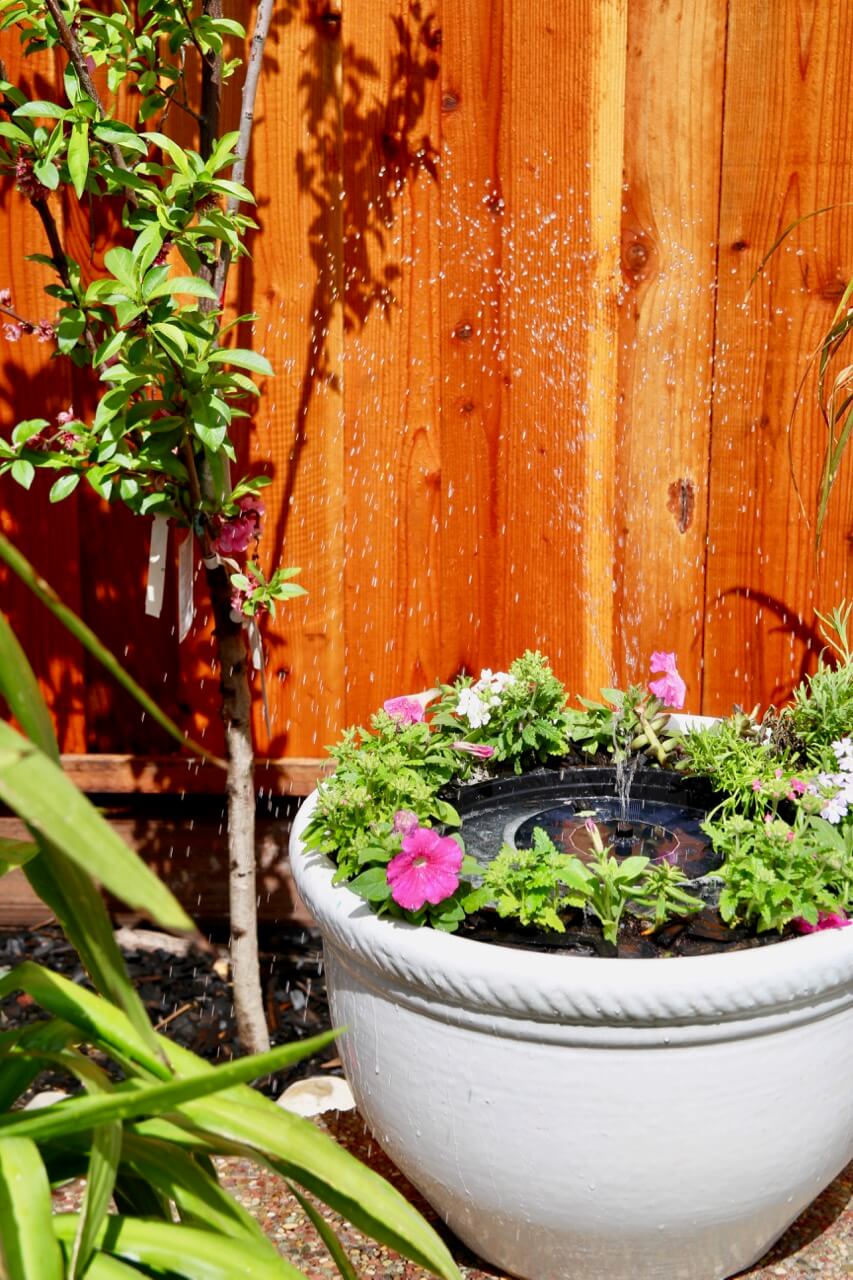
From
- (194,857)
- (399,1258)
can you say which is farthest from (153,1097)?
(194,857)

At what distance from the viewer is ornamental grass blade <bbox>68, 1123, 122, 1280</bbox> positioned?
0.91 metres

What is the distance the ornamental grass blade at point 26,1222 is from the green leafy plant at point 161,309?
120 cm

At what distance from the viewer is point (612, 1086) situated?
1.50 meters

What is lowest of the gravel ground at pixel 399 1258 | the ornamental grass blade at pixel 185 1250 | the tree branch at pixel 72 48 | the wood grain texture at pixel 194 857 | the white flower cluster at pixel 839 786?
the gravel ground at pixel 399 1258

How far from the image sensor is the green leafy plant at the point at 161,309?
1914 mm

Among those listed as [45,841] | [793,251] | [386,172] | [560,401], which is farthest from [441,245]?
[45,841]

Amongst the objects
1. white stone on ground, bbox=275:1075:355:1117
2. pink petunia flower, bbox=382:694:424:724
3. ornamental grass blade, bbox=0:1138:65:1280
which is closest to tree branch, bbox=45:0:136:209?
pink petunia flower, bbox=382:694:424:724

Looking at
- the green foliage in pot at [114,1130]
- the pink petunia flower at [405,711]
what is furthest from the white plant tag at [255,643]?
the green foliage in pot at [114,1130]

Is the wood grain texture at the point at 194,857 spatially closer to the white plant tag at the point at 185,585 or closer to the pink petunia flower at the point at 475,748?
the white plant tag at the point at 185,585

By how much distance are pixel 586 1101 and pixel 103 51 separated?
173 cm

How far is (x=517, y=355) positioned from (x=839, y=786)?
1181 mm

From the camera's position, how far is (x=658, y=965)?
1.46 metres

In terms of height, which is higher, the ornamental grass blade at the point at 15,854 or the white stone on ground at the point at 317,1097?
the ornamental grass blade at the point at 15,854

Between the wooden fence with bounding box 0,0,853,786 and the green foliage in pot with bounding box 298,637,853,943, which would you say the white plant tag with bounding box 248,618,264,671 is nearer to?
the green foliage in pot with bounding box 298,637,853,943
